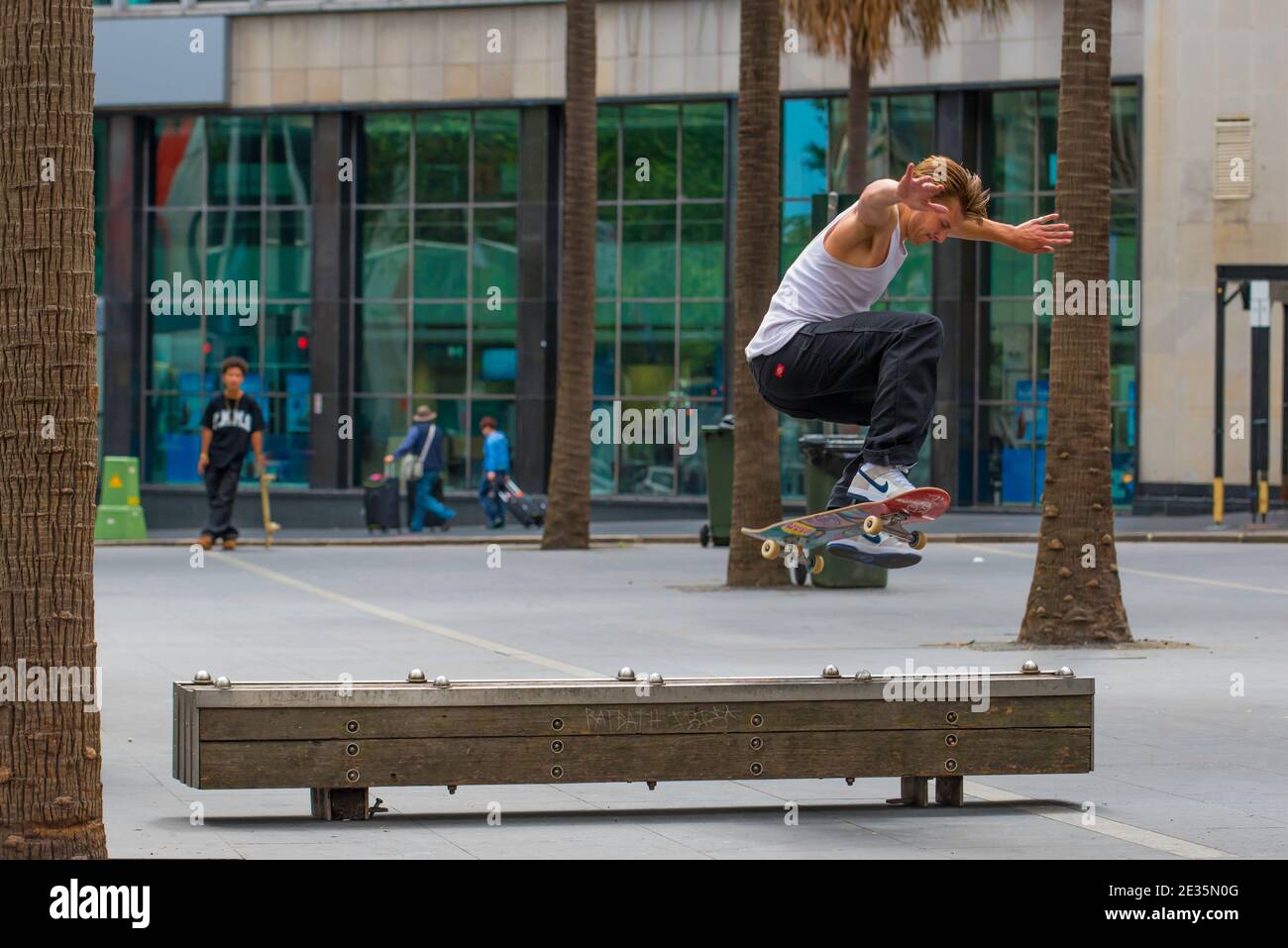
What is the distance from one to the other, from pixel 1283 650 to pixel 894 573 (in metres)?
7.26

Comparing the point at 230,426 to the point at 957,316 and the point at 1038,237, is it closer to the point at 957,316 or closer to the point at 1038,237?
the point at 957,316

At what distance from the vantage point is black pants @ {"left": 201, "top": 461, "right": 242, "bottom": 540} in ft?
77.9

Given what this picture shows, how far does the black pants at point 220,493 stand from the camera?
2375 cm

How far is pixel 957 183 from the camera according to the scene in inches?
284

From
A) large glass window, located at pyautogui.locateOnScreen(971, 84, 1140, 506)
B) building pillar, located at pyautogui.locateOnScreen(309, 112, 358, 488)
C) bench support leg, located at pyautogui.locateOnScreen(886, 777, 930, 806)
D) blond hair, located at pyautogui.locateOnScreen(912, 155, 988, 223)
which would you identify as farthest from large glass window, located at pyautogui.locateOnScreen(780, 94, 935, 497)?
blond hair, located at pyautogui.locateOnScreen(912, 155, 988, 223)

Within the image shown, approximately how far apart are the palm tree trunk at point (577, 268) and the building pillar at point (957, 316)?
33.4 feet

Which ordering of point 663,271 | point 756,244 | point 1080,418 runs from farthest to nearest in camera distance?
1. point 663,271
2. point 756,244
3. point 1080,418

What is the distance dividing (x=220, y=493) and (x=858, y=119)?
9.43 m

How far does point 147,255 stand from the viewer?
36.9 m

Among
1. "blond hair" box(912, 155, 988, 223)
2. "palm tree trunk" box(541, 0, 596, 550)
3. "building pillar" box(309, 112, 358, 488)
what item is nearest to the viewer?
"blond hair" box(912, 155, 988, 223)

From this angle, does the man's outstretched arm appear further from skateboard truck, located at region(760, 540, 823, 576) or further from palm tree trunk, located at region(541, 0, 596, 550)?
palm tree trunk, located at region(541, 0, 596, 550)

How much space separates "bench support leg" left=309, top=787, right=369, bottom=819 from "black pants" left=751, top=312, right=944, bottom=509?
2245mm

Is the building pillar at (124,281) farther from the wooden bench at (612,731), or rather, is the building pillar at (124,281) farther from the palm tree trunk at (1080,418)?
the wooden bench at (612,731)

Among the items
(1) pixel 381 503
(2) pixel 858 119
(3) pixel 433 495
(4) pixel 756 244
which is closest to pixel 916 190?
(4) pixel 756 244
